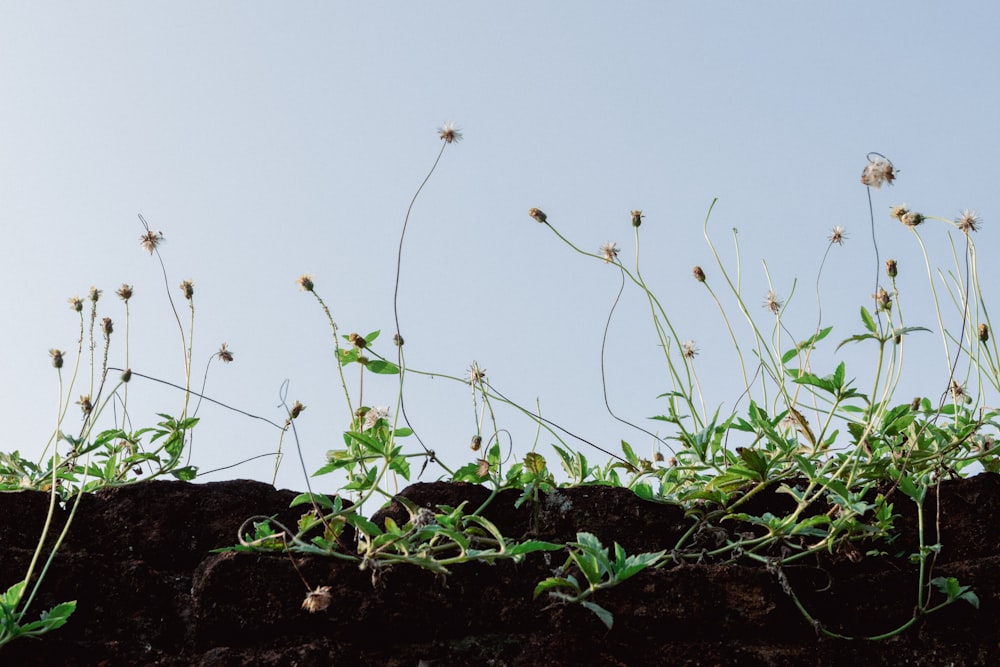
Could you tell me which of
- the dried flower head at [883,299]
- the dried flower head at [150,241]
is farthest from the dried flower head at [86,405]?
the dried flower head at [883,299]

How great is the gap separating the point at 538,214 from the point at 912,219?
3.61 ft

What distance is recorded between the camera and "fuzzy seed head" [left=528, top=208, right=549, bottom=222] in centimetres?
292

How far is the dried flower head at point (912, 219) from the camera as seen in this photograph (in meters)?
2.56

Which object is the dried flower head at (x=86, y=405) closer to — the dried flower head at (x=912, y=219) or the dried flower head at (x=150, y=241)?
the dried flower head at (x=150, y=241)

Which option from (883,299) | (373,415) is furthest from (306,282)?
(883,299)

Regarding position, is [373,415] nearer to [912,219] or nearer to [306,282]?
[306,282]

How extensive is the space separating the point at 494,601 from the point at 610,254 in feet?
4.60

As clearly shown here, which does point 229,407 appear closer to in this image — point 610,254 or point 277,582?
point 277,582

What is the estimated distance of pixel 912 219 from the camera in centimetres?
255

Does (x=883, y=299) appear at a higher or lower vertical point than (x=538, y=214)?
lower

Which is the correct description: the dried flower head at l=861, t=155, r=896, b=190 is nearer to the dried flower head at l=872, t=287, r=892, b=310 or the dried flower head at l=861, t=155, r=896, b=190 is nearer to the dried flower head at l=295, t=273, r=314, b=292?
the dried flower head at l=872, t=287, r=892, b=310

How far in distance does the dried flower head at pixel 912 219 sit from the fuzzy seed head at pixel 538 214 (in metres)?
1.06

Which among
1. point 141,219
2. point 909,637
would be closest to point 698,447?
point 909,637

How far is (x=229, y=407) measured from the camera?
2.84 metres
